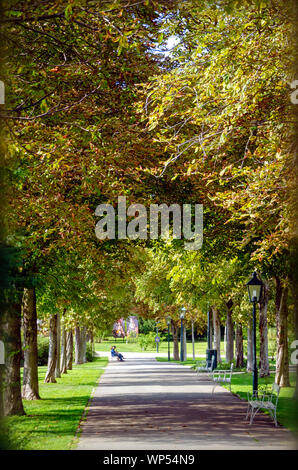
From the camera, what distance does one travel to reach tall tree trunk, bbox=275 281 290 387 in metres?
25.2

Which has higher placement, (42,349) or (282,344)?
(282,344)

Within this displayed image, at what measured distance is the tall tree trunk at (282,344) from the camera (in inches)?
993

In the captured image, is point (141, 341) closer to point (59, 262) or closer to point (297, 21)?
point (59, 262)

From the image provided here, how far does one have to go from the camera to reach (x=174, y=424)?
1484 centimetres

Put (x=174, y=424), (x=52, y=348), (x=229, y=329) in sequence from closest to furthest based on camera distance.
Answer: (x=174, y=424) < (x=52, y=348) < (x=229, y=329)

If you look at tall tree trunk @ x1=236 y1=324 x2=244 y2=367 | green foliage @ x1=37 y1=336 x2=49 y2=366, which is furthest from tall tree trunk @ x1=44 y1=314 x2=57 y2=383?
green foliage @ x1=37 y1=336 x2=49 y2=366

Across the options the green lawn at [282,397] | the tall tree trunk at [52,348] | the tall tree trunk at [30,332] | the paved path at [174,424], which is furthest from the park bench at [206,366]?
the tall tree trunk at [30,332]

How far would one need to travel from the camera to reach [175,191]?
17.5m

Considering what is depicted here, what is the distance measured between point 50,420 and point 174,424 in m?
3.33

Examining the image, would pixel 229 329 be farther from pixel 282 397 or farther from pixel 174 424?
pixel 174 424

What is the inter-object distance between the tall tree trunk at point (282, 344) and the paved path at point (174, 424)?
7.71 ft

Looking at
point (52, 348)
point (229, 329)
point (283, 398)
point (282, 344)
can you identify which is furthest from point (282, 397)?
point (229, 329)

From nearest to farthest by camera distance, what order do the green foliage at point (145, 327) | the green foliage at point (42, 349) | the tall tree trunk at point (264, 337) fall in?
1. the tall tree trunk at point (264, 337)
2. the green foliage at point (42, 349)
3. the green foliage at point (145, 327)

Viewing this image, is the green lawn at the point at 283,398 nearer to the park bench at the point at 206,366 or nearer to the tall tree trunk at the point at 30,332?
the park bench at the point at 206,366
